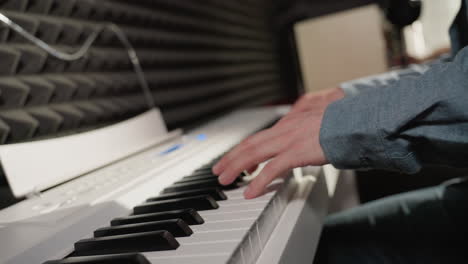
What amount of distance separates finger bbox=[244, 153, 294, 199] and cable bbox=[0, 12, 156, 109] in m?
0.73

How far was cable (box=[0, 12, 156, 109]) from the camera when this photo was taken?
1.03 metres

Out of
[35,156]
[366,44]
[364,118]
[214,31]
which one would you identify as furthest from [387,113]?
[366,44]

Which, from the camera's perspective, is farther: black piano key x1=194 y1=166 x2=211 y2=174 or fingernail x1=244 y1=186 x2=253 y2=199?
black piano key x1=194 y1=166 x2=211 y2=174

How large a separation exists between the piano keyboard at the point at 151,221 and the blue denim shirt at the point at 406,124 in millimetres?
158

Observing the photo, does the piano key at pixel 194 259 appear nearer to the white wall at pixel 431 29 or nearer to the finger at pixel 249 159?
the finger at pixel 249 159

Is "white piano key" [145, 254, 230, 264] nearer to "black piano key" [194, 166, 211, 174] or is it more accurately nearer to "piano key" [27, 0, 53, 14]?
"black piano key" [194, 166, 211, 174]

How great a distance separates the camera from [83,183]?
84 centimetres

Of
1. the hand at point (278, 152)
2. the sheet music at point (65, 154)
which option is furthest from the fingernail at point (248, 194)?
the sheet music at point (65, 154)

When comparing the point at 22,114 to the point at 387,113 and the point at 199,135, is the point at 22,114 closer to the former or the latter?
the point at 199,135

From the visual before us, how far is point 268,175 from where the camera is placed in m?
0.72

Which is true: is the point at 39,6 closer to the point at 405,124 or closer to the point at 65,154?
the point at 65,154

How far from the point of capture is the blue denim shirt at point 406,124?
585mm

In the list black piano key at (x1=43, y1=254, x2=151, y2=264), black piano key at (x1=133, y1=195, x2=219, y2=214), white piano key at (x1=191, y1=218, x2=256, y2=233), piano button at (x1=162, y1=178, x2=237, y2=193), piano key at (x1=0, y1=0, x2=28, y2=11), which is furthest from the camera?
piano key at (x1=0, y1=0, x2=28, y2=11)

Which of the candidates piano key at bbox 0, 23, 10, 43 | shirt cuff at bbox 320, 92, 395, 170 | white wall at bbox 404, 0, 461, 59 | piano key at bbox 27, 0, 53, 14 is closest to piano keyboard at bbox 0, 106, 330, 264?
shirt cuff at bbox 320, 92, 395, 170
